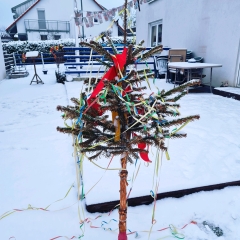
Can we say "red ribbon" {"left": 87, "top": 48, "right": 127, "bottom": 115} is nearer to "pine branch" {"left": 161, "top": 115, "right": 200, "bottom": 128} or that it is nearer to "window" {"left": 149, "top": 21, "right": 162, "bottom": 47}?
"pine branch" {"left": 161, "top": 115, "right": 200, "bottom": 128}

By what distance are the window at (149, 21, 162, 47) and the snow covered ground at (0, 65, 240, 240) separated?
6.53 metres

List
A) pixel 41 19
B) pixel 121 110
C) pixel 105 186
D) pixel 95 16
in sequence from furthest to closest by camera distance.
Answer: pixel 41 19 < pixel 95 16 < pixel 105 186 < pixel 121 110

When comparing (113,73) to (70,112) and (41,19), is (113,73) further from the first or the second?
(41,19)

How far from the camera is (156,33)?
28.5ft

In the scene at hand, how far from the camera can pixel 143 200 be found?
156 centimetres

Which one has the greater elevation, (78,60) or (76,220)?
(78,60)

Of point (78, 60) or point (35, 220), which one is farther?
point (78, 60)

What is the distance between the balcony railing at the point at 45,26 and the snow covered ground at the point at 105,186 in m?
19.0

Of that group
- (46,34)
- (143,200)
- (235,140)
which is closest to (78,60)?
(235,140)

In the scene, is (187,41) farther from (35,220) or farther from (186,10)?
(35,220)

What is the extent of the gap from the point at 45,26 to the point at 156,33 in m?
14.5

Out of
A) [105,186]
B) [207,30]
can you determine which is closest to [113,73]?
[105,186]

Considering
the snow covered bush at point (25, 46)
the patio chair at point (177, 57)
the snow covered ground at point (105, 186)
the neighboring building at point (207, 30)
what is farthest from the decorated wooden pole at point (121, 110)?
the snow covered bush at point (25, 46)

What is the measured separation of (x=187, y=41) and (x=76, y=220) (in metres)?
6.40
